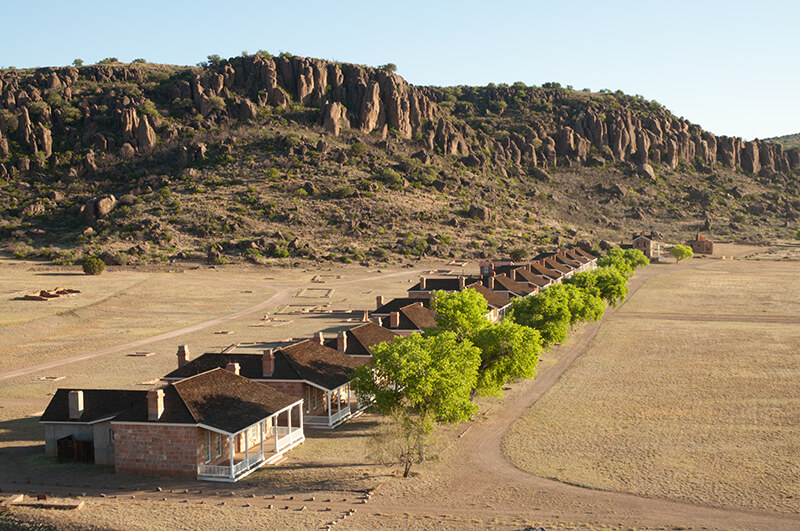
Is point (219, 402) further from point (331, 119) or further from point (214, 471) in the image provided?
point (331, 119)

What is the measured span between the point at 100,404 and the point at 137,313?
49936 mm

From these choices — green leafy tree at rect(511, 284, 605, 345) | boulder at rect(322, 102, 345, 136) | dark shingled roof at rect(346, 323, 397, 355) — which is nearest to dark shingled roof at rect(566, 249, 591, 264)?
green leafy tree at rect(511, 284, 605, 345)

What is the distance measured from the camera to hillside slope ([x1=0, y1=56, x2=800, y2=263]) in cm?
13512

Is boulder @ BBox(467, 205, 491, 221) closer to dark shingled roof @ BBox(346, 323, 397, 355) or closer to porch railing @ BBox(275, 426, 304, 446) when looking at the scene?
dark shingled roof @ BBox(346, 323, 397, 355)

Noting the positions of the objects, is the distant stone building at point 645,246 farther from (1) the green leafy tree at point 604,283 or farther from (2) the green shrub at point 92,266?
(2) the green shrub at point 92,266

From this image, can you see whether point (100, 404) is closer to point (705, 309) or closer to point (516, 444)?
point (516, 444)

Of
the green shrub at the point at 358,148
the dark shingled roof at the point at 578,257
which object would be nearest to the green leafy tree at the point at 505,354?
the dark shingled roof at the point at 578,257

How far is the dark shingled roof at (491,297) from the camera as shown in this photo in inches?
2598

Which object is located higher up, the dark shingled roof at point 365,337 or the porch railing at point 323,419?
the dark shingled roof at point 365,337

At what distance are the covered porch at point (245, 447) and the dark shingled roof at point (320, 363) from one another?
1946mm

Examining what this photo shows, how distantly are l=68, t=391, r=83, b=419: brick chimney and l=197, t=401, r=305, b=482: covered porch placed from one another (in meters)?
6.74

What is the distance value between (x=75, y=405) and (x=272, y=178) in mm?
121738

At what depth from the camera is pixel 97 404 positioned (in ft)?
113

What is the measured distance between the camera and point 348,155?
165250 millimetres
